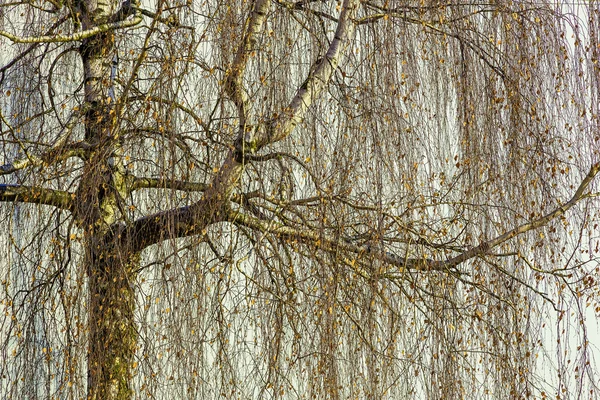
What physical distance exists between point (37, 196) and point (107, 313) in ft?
1.39

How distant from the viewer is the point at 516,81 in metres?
2.37

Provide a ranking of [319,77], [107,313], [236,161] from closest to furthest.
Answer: [107,313] → [236,161] → [319,77]

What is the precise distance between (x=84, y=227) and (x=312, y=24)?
794 mm

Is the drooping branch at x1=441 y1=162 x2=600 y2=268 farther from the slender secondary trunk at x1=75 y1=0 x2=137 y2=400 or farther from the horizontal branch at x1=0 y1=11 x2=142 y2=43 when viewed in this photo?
the horizontal branch at x1=0 y1=11 x2=142 y2=43

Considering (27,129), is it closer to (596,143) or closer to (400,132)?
(400,132)

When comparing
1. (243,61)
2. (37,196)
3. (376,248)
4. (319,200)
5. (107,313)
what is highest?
(243,61)

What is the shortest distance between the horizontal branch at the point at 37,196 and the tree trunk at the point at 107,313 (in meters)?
0.22

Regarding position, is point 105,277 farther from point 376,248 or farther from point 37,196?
point 376,248

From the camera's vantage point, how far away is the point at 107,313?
2.05 meters

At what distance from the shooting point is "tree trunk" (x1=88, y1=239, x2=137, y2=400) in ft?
6.62

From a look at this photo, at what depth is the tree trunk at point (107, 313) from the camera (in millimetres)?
2018

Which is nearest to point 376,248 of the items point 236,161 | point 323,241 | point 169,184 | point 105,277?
point 323,241

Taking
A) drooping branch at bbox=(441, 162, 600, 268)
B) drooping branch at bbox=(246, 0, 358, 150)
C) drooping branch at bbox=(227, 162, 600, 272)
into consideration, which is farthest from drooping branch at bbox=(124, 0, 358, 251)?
drooping branch at bbox=(441, 162, 600, 268)

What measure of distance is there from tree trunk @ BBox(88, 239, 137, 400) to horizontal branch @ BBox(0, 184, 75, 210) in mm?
215
